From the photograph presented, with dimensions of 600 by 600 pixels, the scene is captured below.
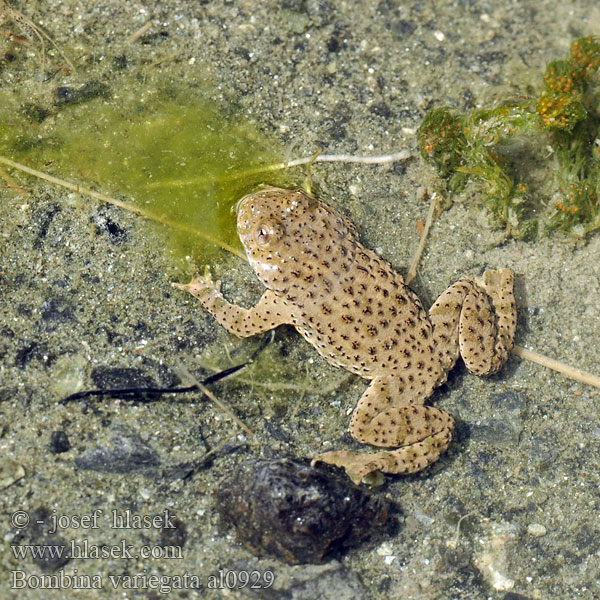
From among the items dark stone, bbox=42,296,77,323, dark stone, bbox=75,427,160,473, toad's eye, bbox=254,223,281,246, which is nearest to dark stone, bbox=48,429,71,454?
dark stone, bbox=75,427,160,473

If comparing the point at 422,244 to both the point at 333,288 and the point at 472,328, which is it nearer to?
the point at 472,328

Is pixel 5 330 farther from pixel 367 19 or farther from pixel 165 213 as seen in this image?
pixel 367 19

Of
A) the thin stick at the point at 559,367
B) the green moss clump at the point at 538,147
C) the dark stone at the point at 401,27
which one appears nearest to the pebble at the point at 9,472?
the thin stick at the point at 559,367

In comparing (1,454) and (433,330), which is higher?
(433,330)

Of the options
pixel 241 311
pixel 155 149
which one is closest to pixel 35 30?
pixel 155 149

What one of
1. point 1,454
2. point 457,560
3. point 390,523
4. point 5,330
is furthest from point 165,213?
point 457,560
